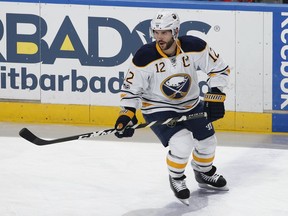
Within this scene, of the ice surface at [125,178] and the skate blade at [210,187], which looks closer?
the ice surface at [125,178]

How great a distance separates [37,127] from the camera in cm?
771

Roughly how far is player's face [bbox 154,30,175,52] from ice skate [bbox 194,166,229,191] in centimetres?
85

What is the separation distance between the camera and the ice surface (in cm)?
566

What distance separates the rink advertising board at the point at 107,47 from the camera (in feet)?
24.5

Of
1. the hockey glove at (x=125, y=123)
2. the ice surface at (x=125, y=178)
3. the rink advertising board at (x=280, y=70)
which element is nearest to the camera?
the hockey glove at (x=125, y=123)

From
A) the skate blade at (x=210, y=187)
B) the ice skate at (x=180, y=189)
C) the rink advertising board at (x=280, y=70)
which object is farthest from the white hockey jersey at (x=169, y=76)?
the rink advertising board at (x=280, y=70)

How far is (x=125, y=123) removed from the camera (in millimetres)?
5562

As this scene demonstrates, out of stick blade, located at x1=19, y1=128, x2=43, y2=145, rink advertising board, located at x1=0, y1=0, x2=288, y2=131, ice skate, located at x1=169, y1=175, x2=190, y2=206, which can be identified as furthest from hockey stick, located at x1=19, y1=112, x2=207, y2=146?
rink advertising board, located at x1=0, y1=0, x2=288, y2=131

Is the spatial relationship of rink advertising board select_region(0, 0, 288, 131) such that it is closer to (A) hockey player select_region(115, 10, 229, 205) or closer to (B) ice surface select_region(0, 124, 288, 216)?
(B) ice surface select_region(0, 124, 288, 216)

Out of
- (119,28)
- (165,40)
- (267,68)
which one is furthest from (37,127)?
(165,40)

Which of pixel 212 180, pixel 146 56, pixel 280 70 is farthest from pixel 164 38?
pixel 280 70

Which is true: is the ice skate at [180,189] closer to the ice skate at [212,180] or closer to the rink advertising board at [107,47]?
the ice skate at [212,180]

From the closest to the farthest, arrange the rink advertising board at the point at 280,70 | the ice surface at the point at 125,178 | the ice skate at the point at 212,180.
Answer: the ice surface at the point at 125,178 < the ice skate at the point at 212,180 < the rink advertising board at the point at 280,70

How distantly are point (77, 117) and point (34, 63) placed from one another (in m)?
0.52
